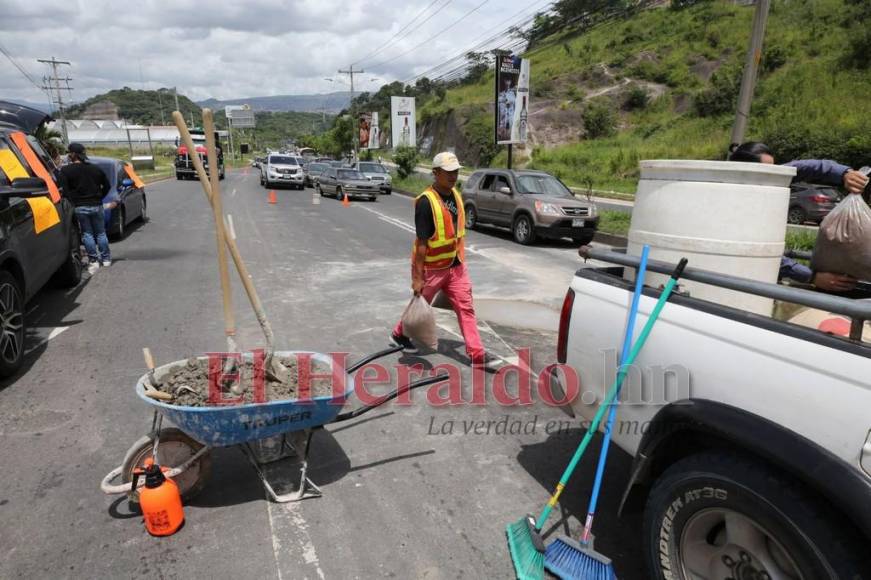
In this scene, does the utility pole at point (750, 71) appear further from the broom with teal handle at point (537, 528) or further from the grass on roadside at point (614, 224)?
the broom with teal handle at point (537, 528)

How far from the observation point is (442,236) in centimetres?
467

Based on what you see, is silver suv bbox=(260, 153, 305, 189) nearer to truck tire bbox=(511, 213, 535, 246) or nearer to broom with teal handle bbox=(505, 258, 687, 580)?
truck tire bbox=(511, 213, 535, 246)

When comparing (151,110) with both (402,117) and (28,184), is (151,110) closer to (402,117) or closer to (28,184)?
(402,117)

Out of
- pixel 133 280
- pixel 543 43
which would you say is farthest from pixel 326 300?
pixel 543 43

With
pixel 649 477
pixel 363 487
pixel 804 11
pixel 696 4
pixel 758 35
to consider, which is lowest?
pixel 363 487

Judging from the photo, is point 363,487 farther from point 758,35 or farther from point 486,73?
point 486,73

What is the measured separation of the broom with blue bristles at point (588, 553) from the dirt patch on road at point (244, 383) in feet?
4.64

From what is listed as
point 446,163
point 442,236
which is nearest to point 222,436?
point 442,236

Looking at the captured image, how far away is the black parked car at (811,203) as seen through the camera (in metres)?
17.8

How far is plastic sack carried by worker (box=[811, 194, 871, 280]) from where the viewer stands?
2.69 meters

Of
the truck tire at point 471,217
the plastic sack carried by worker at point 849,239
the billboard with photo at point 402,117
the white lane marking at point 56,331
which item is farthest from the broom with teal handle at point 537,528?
the billboard with photo at point 402,117

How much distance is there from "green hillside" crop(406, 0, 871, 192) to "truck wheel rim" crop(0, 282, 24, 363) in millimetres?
31232

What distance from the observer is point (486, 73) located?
279 ft

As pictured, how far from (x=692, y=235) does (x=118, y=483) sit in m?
3.46
